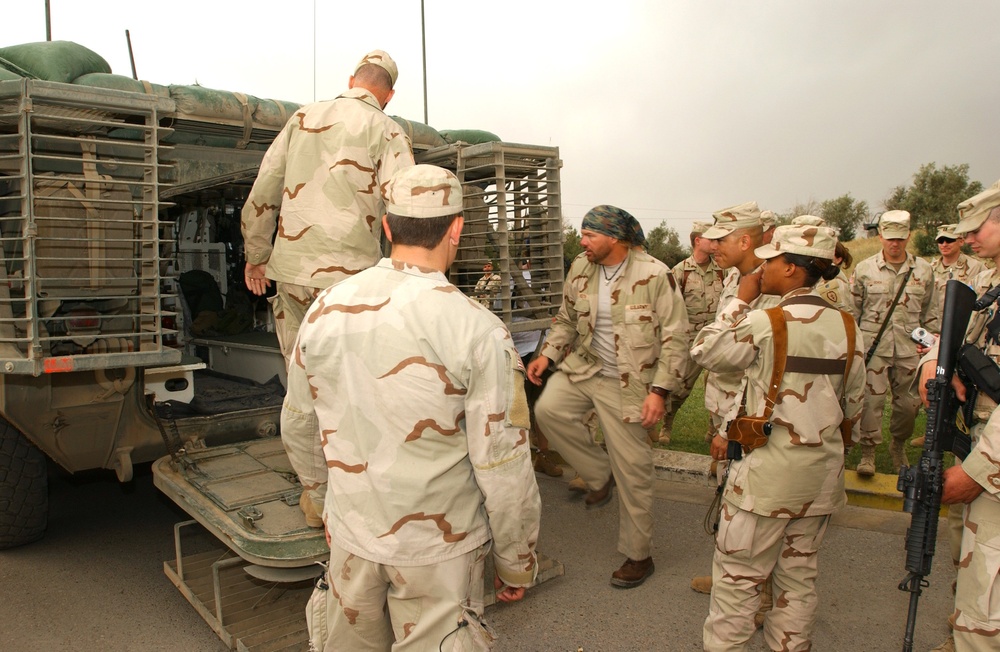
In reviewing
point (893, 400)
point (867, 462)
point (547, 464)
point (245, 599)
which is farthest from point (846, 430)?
point (893, 400)

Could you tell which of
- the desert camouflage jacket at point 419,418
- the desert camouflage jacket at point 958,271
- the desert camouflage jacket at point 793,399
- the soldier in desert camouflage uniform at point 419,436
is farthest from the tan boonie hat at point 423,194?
the desert camouflage jacket at point 958,271

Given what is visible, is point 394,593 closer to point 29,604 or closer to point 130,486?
point 29,604

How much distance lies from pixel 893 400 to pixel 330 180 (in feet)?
14.4

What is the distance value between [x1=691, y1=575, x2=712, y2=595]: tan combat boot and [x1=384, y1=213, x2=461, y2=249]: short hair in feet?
8.30

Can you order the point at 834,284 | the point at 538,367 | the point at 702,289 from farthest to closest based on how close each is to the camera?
the point at 702,289, the point at 834,284, the point at 538,367

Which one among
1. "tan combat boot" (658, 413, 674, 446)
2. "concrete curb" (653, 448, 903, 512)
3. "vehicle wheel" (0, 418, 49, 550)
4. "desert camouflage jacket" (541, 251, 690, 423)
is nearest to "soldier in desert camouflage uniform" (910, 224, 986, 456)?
"concrete curb" (653, 448, 903, 512)

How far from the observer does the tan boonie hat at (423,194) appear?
1941 millimetres

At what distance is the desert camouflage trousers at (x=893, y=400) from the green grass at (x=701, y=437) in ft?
0.70

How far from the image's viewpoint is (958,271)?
6.18 metres

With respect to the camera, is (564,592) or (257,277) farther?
(564,592)

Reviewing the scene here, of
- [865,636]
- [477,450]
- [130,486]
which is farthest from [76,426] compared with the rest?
[865,636]

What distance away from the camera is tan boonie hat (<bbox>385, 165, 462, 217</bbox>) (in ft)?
6.37

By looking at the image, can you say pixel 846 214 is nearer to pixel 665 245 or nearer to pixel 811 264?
pixel 665 245

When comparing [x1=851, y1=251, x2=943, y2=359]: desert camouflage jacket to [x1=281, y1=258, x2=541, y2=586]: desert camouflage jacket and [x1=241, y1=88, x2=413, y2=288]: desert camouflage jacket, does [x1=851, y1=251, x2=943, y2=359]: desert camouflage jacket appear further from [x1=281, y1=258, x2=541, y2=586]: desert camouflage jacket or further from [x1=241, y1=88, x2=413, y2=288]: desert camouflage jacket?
[x1=281, y1=258, x2=541, y2=586]: desert camouflage jacket
